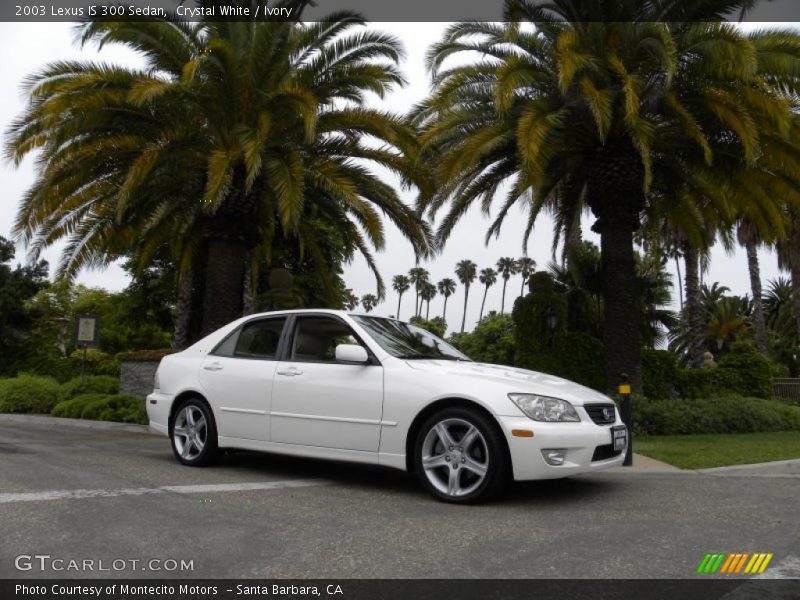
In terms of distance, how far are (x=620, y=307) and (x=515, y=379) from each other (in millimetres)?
8819

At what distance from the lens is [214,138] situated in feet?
43.5

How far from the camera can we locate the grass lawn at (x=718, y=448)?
27.5ft

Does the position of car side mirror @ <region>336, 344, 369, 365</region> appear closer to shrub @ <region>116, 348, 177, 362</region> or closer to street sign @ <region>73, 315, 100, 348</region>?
shrub @ <region>116, 348, 177, 362</region>

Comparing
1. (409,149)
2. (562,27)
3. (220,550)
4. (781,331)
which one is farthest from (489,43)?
(781,331)

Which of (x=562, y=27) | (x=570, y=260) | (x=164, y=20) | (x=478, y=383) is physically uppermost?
(x=562, y=27)

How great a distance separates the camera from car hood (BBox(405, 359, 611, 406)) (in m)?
5.60

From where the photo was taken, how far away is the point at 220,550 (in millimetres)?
4082

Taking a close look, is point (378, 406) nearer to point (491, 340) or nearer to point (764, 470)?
point (764, 470)

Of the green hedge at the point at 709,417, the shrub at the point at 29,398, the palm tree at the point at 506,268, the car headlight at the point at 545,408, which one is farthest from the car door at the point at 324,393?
the palm tree at the point at 506,268

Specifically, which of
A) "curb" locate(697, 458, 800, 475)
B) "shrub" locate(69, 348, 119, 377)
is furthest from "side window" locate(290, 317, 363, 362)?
"shrub" locate(69, 348, 119, 377)

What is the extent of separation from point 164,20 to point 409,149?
15.7ft

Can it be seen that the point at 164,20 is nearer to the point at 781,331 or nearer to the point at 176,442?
Result: the point at 176,442

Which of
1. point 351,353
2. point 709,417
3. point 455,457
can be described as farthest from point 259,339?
point 709,417

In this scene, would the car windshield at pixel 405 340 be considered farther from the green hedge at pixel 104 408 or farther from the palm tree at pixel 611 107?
the green hedge at pixel 104 408
